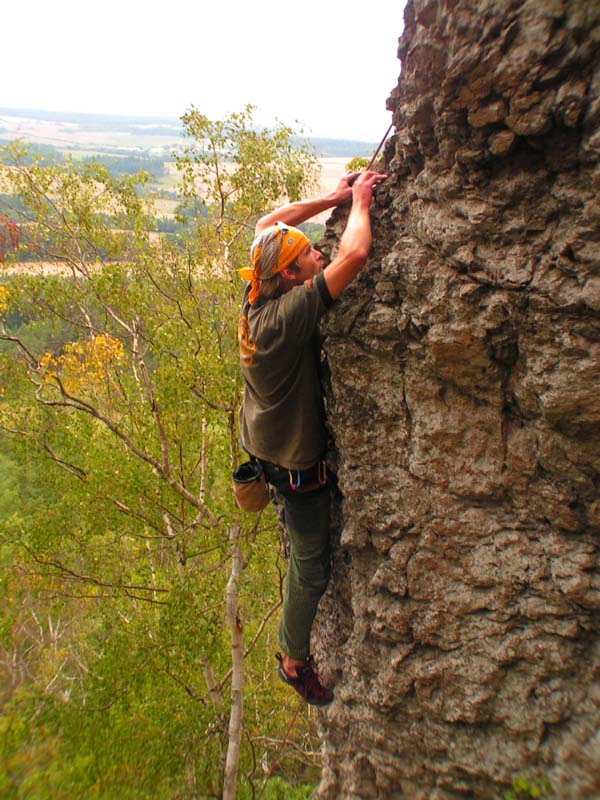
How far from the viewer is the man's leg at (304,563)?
3.70 meters

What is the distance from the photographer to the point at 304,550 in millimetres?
3768

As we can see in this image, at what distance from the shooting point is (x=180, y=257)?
958 centimetres

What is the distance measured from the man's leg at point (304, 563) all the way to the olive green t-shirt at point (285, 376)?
0.35 meters

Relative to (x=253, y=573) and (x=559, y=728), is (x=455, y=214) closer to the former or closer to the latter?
(x=559, y=728)

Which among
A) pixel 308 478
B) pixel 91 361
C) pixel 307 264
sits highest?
pixel 307 264

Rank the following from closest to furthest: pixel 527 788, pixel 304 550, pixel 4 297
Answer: pixel 527 788 < pixel 304 550 < pixel 4 297

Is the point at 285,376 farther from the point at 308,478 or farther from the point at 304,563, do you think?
the point at 304,563

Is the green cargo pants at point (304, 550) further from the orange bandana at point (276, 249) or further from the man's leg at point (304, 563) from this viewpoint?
the orange bandana at point (276, 249)

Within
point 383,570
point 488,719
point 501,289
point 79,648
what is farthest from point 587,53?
point 79,648

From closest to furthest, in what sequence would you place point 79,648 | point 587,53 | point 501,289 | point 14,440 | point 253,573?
point 587,53, point 501,289, point 14,440, point 253,573, point 79,648

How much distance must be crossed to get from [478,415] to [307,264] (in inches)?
54.3

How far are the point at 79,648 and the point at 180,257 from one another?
45.2ft

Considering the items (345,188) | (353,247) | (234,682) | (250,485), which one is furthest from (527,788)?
(234,682)

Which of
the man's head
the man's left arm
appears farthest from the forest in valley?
the man's head
